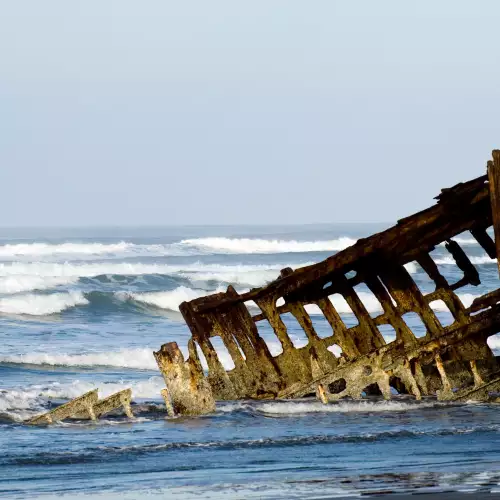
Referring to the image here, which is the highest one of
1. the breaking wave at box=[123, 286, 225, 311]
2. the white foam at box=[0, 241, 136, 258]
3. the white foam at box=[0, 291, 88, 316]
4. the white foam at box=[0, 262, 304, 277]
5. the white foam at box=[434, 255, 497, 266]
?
the white foam at box=[0, 241, 136, 258]

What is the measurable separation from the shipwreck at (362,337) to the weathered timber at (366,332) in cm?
1

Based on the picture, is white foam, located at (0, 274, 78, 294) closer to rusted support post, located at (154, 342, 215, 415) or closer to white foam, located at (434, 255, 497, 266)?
white foam, located at (434, 255, 497, 266)

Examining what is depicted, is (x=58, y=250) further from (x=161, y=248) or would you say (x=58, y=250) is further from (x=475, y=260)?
(x=475, y=260)

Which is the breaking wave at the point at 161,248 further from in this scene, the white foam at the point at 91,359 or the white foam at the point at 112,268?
the white foam at the point at 91,359

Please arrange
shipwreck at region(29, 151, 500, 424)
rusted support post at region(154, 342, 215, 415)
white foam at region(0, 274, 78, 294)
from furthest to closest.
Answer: white foam at region(0, 274, 78, 294) < rusted support post at region(154, 342, 215, 415) < shipwreck at region(29, 151, 500, 424)

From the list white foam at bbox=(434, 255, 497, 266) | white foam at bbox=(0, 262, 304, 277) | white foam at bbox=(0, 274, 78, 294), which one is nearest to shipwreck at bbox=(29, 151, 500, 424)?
white foam at bbox=(0, 274, 78, 294)

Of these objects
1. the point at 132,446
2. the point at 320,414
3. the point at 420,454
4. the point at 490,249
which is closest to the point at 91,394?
the point at 132,446

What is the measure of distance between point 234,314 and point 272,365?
683 millimetres

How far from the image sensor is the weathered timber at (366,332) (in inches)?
458

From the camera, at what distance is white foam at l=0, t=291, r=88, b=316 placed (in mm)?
29328

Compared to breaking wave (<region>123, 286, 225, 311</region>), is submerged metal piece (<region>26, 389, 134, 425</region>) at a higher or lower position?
lower

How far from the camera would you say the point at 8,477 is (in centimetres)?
874

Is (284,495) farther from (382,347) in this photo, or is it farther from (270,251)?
(270,251)

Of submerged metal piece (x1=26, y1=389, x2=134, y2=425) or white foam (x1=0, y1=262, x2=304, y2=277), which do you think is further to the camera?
white foam (x1=0, y1=262, x2=304, y2=277)
